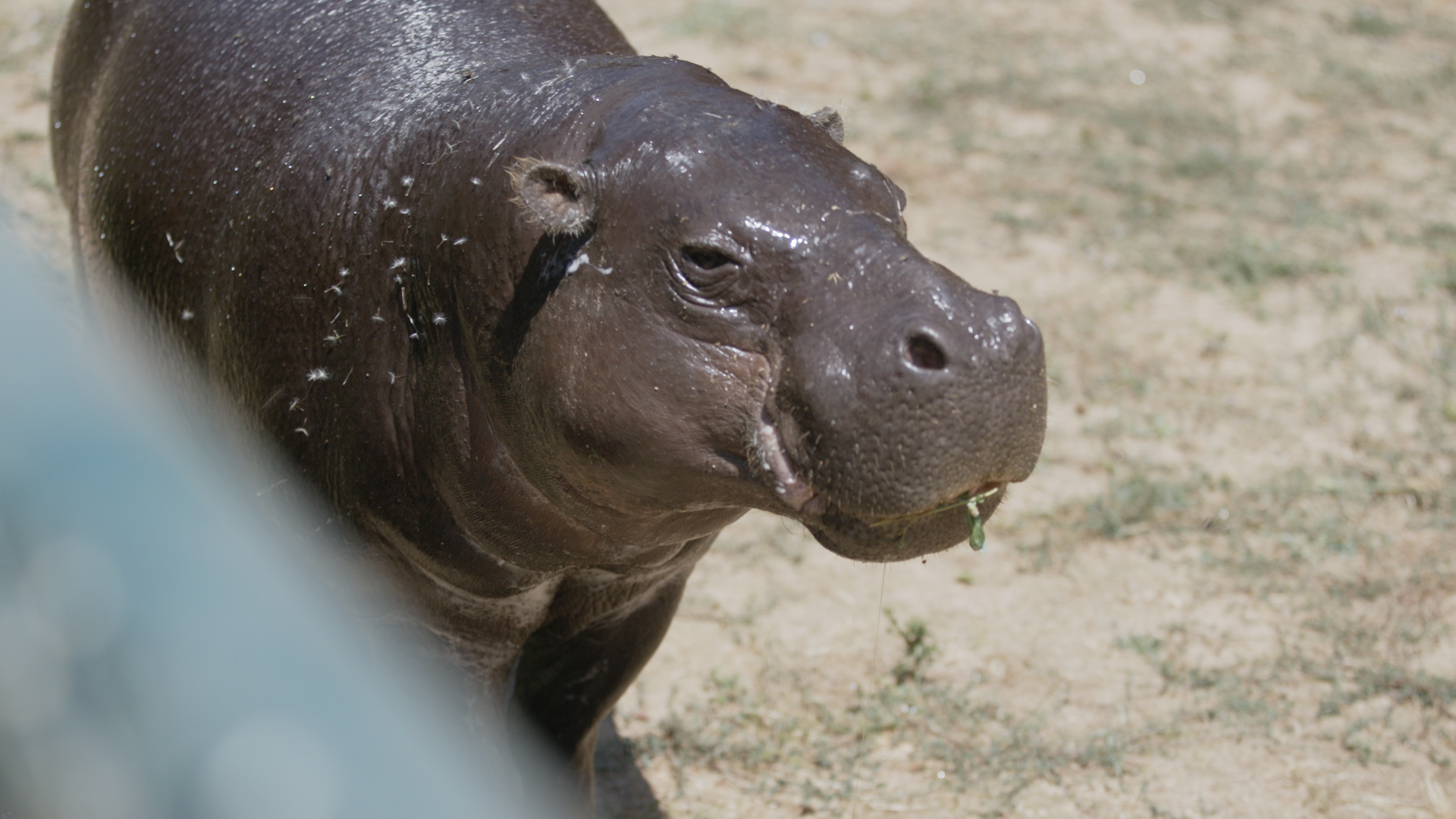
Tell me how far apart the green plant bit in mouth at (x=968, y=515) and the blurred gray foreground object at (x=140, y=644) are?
1.45 meters

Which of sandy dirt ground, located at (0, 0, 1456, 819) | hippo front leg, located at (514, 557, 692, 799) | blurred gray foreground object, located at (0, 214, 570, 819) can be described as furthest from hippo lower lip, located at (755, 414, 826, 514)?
blurred gray foreground object, located at (0, 214, 570, 819)

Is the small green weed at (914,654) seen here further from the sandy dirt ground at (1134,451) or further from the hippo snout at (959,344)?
the hippo snout at (959,344)

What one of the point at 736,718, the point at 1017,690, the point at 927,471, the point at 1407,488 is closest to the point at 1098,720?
the point at 1017,690

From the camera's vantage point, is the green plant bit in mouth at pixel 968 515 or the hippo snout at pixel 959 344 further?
the green plant bit in mouth at pixel 968 515

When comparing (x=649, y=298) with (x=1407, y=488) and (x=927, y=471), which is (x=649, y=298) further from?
(x=1407, y=488)

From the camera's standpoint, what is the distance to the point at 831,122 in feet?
9.32

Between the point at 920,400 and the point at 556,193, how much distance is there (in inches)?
31.1

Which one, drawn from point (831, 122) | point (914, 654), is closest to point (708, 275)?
point (831, 122)

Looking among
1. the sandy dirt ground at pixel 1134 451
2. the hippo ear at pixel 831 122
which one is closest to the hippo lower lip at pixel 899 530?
the sandy dirt ground at pixel 1134 451

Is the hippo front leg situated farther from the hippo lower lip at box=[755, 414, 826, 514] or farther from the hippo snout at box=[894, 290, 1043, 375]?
the hippo snout at box=[894, 290, 1043, 375]

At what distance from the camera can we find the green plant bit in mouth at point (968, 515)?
2.38m

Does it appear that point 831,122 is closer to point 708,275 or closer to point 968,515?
point 708,275

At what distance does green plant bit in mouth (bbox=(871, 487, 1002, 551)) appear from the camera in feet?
7.81

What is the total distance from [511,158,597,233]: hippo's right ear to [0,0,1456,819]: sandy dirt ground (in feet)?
2.81
